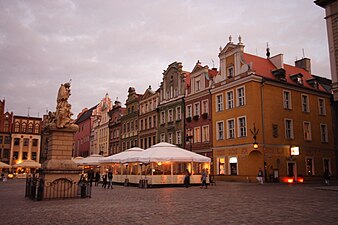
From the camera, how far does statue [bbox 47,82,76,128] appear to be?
1919cm

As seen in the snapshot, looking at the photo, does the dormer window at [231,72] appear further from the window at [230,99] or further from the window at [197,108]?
the window at [197,108]

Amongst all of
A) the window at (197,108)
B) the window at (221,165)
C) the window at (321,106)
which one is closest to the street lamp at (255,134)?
the window at (221,165)

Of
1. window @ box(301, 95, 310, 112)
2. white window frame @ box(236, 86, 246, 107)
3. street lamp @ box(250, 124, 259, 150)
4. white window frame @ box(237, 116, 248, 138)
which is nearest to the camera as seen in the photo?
street lamp @ box(250, 124, 259, 150)

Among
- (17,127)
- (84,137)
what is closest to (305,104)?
(84,137)

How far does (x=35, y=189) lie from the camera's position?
1817cm

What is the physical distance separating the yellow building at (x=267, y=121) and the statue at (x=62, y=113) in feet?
65.7

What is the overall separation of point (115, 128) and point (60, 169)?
47.6 meters

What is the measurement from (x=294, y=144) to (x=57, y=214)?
30.8m

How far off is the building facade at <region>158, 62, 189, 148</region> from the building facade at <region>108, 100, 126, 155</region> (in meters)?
15.0

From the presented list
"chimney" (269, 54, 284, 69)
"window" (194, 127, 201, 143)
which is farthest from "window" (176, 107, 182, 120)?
"chimney" (269, 54, 284, 69)

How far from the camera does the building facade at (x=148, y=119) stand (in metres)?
52.2

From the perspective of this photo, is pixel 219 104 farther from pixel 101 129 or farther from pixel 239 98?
pixel 101 129

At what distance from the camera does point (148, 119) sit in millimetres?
54094

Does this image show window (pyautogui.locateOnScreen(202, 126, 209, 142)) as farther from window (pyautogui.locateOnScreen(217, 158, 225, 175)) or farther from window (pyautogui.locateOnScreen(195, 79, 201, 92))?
window (pyautogui.locateOnScreen(195, 79, 201, 92))
